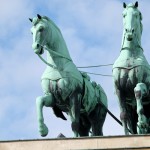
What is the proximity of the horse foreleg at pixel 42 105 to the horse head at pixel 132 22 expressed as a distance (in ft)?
5.43

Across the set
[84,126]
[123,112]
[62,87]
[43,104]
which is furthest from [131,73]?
[84,126]

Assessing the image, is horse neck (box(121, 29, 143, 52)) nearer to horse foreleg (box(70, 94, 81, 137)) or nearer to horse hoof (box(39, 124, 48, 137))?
horse foreleg (box(70, 94, 81, 137))

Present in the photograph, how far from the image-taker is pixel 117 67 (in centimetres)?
2284

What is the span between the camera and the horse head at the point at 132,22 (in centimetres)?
2272

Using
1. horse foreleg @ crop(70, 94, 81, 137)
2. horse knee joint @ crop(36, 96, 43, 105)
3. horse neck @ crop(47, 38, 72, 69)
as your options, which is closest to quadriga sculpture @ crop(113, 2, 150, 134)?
horse foreleg @ crop(70, 94, 81, 137)

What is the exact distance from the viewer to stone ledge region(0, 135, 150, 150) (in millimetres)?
21672

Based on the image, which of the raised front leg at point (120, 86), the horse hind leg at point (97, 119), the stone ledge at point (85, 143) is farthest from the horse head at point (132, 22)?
the stone ledge at point (85, 143)

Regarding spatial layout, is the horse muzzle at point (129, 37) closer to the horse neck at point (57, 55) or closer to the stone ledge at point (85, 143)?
the horse neck at point (57, 55)

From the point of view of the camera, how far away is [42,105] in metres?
22.8

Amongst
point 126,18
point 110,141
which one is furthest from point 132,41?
point 110,141

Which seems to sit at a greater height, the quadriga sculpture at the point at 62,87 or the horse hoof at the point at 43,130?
the quadriga sculpture at the point at 62,87

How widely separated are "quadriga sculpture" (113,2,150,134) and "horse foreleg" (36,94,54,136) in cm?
114

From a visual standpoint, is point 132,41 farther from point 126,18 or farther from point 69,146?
point 69,146

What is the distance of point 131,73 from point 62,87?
1.19m
